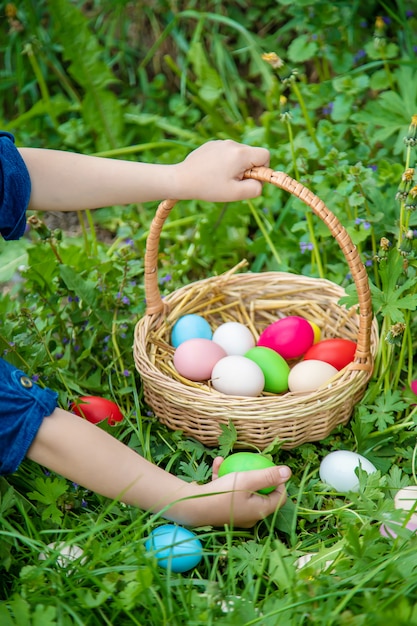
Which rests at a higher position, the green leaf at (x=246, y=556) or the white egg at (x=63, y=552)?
the white egg at (x=63, y=552)

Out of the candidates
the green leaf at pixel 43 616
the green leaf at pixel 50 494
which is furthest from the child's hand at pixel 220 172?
the green leaf at pixel 43 616

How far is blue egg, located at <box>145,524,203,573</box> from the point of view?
4.73ft

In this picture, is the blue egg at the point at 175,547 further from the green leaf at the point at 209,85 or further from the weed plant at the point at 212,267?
the green leaf at the point at 209,85

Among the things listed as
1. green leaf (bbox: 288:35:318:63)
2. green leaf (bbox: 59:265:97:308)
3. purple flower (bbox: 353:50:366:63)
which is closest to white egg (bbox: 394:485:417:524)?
green leaf (bbox: 59:265:97:308)

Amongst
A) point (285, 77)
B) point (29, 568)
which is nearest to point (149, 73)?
point (285, 77)

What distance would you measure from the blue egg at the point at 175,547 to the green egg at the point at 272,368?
500 mm

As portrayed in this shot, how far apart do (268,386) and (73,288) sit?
0.59 metres

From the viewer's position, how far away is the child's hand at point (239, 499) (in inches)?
59.6

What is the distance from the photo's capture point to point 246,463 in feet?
5.24

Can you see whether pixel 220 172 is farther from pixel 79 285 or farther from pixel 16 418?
pixel 16 418

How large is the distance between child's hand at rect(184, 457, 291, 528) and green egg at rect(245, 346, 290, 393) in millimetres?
357

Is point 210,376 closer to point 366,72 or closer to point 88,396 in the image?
point 88,396

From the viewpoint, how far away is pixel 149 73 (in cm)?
338

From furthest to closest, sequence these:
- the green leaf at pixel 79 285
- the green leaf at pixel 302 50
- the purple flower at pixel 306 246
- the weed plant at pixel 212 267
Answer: the green leaf at pixel 302 50 → the purple flower at pixel 306 246 → the green leaf at pixel 79 285 → the weed plant at pixel 212 267
